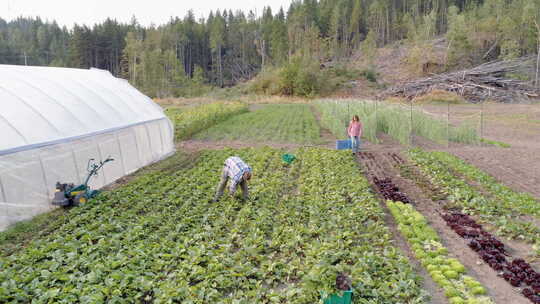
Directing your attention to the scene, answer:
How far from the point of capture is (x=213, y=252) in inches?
217

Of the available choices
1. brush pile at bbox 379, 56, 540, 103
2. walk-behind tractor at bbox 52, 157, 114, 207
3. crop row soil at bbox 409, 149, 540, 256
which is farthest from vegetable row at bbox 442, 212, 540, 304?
brush pile at bbox 379, 56, 540, 103

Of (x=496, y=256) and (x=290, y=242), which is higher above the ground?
(x=290, y=242)

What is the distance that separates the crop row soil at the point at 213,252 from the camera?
4414 millimetres

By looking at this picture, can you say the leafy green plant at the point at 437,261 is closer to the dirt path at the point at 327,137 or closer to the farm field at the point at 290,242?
the farm field at the point at 290,242

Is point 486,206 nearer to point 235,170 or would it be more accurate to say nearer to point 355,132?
point 235,170

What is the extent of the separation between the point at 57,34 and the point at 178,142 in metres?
88.9

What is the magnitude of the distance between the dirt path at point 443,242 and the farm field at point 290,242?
25mm

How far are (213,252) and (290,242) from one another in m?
1.21

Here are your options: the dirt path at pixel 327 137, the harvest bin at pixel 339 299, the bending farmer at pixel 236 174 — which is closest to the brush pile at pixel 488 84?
the dirt path at pixel 327 137

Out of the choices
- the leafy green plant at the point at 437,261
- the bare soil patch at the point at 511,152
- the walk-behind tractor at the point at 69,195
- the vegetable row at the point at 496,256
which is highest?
the walk-behind tractor at the point at 69,195

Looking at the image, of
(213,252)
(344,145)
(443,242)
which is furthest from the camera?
(344,145)

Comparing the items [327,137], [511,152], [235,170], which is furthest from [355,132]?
[235,170]

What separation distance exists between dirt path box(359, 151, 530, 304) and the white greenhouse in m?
7.08

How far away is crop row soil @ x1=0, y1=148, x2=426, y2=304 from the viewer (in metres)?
4.41
